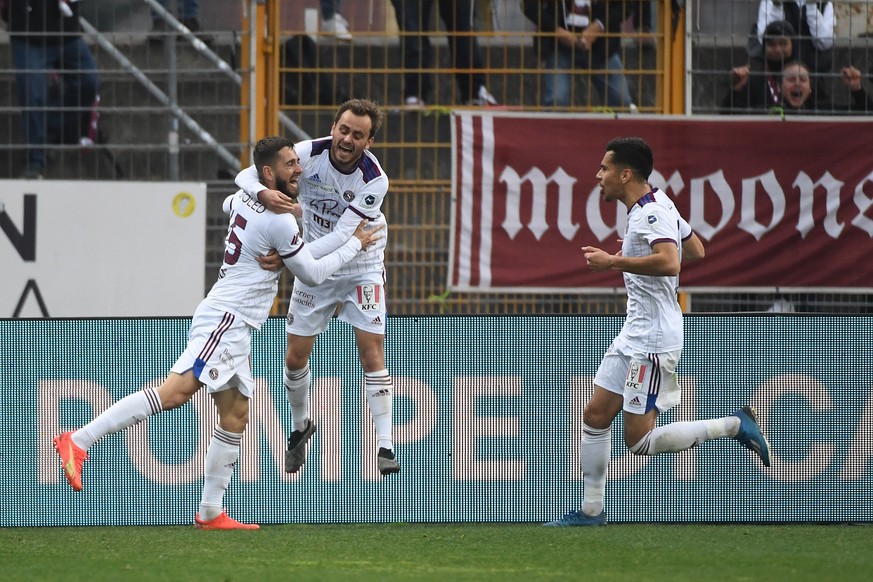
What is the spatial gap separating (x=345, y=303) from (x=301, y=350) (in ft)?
1.21

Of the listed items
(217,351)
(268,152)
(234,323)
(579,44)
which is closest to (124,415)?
(217,351)

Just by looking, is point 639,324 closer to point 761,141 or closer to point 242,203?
point 242,203

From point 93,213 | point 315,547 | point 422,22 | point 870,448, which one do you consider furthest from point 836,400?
point 93,213

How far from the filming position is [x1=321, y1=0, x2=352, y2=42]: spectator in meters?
10.6

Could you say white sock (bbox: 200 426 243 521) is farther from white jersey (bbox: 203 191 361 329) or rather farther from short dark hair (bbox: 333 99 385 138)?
short dark hair (bbox: 333 99 385 138)

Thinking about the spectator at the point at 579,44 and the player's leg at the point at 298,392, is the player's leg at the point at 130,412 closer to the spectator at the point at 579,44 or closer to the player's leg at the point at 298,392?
the player's leg at the point at 298,392

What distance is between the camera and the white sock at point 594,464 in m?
7.85

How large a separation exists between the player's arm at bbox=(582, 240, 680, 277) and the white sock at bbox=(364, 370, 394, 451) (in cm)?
137

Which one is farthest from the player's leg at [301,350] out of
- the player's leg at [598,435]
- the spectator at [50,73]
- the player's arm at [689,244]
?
the spectator at [50,73]

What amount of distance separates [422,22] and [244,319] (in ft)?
12.9

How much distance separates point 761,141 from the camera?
426 inches

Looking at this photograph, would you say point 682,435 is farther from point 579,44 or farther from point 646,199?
point 579,44

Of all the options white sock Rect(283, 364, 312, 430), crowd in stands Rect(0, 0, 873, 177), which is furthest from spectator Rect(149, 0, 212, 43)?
white sock Rect(283, 364, 312, 430)

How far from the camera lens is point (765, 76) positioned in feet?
35.7
